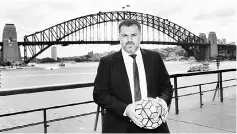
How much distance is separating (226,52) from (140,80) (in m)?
96.6

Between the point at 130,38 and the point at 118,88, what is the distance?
284 millimetres

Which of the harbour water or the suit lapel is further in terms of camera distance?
the harbour water

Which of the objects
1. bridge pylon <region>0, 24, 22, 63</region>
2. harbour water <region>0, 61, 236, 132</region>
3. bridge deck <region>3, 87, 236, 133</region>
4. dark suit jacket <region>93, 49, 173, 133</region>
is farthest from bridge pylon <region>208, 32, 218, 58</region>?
dark suit jacket <region>93, 49, 173, 133</region>

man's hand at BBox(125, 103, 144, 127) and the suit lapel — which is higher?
the suit lapel

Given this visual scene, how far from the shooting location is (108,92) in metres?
1.52

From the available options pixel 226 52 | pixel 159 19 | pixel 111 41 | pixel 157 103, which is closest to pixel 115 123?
pixel 157 103

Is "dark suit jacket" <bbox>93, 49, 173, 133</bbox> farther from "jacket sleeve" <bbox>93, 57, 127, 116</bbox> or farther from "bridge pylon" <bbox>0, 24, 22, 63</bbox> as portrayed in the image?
"bridge pylon" <bbox>0, 24, 22, 63</bbox>

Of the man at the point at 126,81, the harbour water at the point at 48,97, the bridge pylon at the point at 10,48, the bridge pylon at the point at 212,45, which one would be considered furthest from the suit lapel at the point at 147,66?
the bridge pylon at the point at 212,45

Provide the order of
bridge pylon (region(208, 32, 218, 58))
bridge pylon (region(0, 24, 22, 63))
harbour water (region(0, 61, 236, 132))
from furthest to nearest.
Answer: bridge pylon (region(208, 32, 218, 58)) < bridge pylon (region(0, 24, 22, 63)) < harbour water (region(0, 61, 236, 132))

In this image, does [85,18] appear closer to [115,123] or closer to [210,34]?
[210,34]

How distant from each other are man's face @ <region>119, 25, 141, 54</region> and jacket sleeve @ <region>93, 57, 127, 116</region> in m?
0.14

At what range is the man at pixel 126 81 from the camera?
4.83ft

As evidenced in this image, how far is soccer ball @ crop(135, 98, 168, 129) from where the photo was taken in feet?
4.49

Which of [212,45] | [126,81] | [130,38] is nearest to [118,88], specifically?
[126,81]
